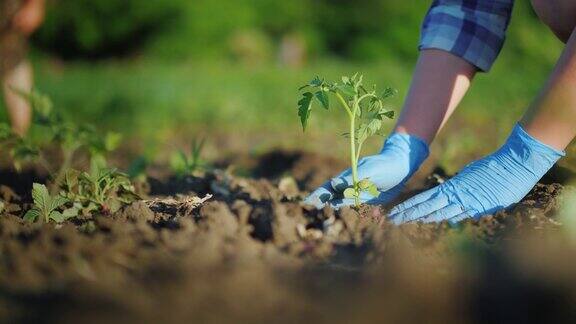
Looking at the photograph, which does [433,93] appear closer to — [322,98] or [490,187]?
[490,187]

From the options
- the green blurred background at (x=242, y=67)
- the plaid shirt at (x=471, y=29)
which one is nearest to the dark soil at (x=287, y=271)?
the plaid shirt at (x=471, y=29)

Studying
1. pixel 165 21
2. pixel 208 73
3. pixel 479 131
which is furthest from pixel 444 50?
pixel 165 21

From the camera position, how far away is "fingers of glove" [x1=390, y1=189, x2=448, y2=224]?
189 centimetres

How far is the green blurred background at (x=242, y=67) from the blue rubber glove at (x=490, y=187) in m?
1.14

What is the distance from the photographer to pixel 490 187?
1963mm

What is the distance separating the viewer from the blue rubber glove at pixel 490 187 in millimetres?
1910

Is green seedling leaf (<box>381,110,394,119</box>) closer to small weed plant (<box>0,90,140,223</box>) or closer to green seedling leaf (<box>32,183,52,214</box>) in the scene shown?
small weed plant (<box>0,90,140,223</box>)

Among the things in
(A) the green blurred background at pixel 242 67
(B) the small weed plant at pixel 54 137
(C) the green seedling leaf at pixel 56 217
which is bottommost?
(C) the green seedling leaf at pixel 56 217

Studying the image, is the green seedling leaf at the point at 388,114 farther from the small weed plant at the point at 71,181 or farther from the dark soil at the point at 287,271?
the small weed plant at the point at 71,181

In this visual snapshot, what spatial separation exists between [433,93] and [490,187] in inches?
17.6

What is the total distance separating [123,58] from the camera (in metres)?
14.9

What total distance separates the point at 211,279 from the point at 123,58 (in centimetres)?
1441

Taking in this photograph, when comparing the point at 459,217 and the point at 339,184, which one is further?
the point at 339,184

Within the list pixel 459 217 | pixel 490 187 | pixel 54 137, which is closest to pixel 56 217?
pixel 54 137
